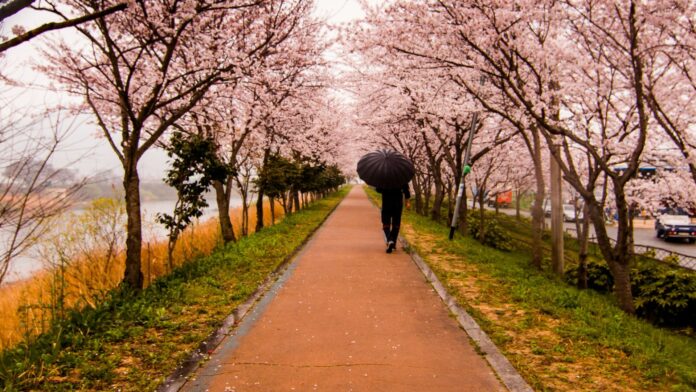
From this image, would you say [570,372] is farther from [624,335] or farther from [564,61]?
[564,61]

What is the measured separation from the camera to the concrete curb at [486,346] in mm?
3698

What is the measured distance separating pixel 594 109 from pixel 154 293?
397 inches

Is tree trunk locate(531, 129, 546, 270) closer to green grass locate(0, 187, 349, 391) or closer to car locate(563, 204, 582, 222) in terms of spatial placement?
green grass locate(0, 187, 349, 391)

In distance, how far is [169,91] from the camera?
30.0 ft

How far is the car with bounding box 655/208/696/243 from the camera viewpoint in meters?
26.8

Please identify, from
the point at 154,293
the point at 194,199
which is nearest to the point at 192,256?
A: the point at 194,199

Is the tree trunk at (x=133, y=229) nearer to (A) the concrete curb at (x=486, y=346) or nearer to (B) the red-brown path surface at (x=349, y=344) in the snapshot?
(B) the red-brown path surface at (x=349, y=344)

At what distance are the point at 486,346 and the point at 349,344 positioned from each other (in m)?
1.39

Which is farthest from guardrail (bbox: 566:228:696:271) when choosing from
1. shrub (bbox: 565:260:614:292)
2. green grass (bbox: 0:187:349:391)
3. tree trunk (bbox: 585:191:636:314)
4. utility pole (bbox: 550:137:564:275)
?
green grass (bbox: 0:187:349:391)

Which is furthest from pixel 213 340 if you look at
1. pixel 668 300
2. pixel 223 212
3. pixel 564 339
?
pixel 668 300

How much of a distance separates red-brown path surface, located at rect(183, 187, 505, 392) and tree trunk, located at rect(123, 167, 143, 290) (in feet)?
7.62

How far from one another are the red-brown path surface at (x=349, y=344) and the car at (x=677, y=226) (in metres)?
27.1

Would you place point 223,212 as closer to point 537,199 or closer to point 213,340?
point 213,340

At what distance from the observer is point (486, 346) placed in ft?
14.8
